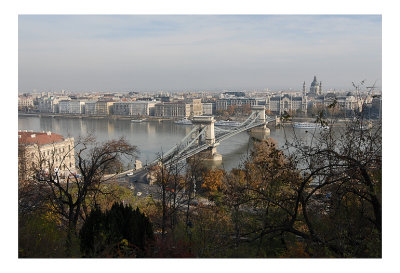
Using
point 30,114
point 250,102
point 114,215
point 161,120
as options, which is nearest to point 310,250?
point 114,215

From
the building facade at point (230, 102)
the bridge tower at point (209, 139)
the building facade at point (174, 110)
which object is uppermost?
the building facade at point (230, 102)

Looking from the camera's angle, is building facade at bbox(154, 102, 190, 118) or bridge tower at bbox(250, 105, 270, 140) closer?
bridge tower at bbox(250, 105, 270, 140)

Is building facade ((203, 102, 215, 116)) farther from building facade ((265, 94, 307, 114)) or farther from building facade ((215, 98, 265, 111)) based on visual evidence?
building facade ((265, 94, 307, 114))

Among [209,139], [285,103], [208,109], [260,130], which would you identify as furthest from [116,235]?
[208,109]

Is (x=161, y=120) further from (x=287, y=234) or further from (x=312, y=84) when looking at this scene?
(x=287, y=234)

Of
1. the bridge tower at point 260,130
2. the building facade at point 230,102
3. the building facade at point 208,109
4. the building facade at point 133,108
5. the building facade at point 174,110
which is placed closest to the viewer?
the bridge tower at point 260,130

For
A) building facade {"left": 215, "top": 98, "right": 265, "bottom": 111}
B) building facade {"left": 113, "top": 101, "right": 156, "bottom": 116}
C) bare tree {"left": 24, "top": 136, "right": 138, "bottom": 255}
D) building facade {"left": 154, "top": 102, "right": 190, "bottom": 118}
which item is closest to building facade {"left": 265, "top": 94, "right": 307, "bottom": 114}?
building facade {"left": 215, "top": 98, "right": 265, "bottom": 111}

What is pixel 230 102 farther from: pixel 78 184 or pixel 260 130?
pixel 78 184

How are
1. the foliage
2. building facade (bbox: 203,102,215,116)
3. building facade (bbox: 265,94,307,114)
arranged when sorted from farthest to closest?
1. building facade (bbox: 203,102,215,116)
2. building facade (bbox: 265,94,307,114)
3. the foliage

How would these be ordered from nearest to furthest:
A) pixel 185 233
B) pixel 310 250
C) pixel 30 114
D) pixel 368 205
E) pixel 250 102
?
pixel 310 250 → pixel 368 205 → pixel 185 233 → pixel 30 114 → pixel 250 102

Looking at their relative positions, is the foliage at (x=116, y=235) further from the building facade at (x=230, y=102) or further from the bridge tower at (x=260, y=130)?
the building facade at (x=230, y=102)

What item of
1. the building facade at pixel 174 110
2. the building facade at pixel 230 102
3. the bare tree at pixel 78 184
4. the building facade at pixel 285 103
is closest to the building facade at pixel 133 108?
the building facade at pixel 174 110
